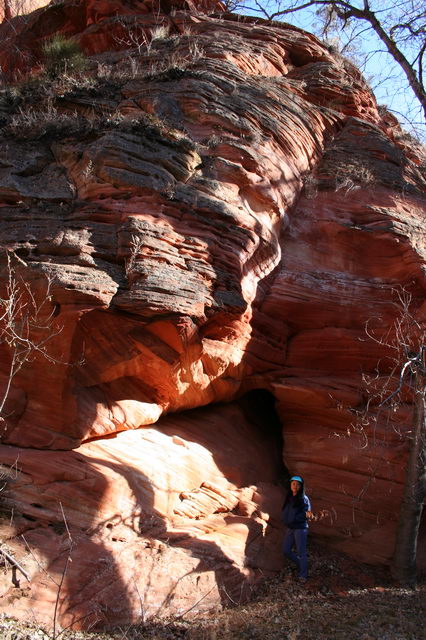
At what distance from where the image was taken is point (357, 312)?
9.20 metres

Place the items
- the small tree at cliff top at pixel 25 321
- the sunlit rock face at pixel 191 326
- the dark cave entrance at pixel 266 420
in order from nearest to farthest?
the sunlit rock face at pixel 191 326
the small tree at cliff top at pixel 25 321
the dark cave entrance at pixel 266 420

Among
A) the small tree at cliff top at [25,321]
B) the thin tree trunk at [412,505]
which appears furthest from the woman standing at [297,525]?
the small tree at cliff top at [25,321]

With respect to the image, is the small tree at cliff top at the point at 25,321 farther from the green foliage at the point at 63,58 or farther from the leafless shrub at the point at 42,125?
the green foliage at the point at 63,58

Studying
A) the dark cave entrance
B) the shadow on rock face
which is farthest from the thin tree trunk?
the dark cave entrance

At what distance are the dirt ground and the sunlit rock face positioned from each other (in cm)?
24

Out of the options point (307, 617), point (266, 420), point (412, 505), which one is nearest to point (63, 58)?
point (266, 420)

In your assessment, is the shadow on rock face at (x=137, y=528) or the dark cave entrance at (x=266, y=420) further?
the dark cave entrance at (x=266, y=420)

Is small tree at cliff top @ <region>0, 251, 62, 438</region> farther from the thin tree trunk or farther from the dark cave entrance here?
the thin tree trunk

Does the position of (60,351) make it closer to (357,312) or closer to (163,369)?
(163,369)

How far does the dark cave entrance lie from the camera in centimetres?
950

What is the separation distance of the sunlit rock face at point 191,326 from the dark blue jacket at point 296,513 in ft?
1.38

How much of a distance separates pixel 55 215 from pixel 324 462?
5215 millimetres

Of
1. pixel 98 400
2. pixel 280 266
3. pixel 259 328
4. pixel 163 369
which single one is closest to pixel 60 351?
pixel 98 400

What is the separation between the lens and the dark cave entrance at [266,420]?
950 cm
